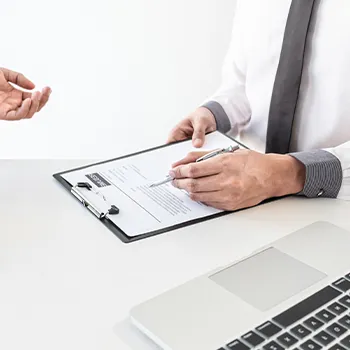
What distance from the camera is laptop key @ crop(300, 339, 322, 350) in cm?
62

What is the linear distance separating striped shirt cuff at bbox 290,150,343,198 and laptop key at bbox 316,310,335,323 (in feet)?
1.17

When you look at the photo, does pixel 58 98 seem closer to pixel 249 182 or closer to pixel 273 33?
pixel 273 33

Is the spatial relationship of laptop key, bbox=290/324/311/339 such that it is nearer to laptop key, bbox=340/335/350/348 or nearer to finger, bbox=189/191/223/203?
laptop key, bbox=340/335/350/348

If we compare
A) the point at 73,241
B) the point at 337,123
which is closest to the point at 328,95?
the point at 337,123

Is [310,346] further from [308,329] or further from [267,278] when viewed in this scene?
[267,278]

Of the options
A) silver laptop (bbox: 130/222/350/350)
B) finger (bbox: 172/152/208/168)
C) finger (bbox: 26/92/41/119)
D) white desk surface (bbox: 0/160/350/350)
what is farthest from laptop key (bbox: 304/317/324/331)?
finger (bbox: 26/92/41/119)

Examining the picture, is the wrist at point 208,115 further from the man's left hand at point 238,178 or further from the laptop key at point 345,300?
the laptop key at point 345,300

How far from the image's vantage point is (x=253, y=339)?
64 centimetres

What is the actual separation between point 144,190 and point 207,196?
0.11 meters

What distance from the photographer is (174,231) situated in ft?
2.97

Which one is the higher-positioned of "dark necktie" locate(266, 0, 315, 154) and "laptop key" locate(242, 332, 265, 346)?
"dark necktie" locate(266, 0, 315, 154)

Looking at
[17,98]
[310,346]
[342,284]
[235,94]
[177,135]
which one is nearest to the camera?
[310,346]

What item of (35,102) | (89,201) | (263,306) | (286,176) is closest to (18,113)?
(35,102)

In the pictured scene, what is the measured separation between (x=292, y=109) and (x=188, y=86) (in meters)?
1.17
